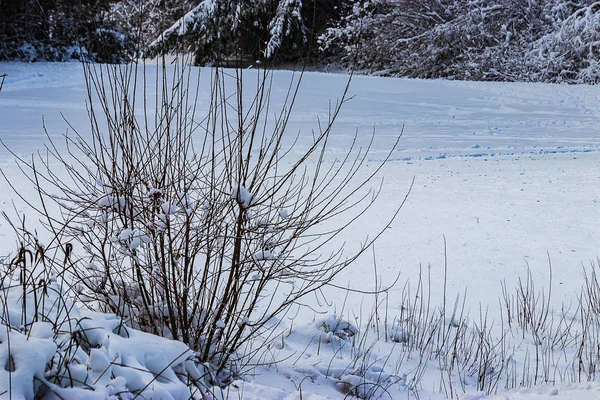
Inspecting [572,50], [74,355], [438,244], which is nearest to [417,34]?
[572,50]

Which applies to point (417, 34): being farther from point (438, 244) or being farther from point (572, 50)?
point (438, 244)

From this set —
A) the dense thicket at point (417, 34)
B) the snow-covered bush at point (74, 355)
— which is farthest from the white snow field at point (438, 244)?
the dense thicket at point (417, 34)

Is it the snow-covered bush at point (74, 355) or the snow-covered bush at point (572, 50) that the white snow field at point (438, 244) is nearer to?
the snow-covered bush at point (74, 355)

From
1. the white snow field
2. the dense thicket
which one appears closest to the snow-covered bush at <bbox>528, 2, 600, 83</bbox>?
the dense thicket

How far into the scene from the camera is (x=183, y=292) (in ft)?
10.2

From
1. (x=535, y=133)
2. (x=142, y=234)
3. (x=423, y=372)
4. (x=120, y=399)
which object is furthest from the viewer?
(x=535, y=133)

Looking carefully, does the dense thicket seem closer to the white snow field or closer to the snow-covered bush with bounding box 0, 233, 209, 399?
the white snow field

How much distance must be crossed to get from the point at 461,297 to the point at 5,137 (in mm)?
7174

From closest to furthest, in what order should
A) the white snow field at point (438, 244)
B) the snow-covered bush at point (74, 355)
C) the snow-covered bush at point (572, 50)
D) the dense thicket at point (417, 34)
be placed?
1. the snow-covered bush at point (74, 355)
2. the white snow field at point (438, 244)
3. the dense thicket at point (417, 34)
4. the snow-covered bush at point (572, 50)

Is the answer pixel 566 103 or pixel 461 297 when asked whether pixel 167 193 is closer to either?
pixel 461 297

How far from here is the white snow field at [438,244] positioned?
3.15m

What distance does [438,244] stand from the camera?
5918mm

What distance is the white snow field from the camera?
3.15m

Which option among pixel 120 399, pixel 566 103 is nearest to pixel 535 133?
pixel 566 103
